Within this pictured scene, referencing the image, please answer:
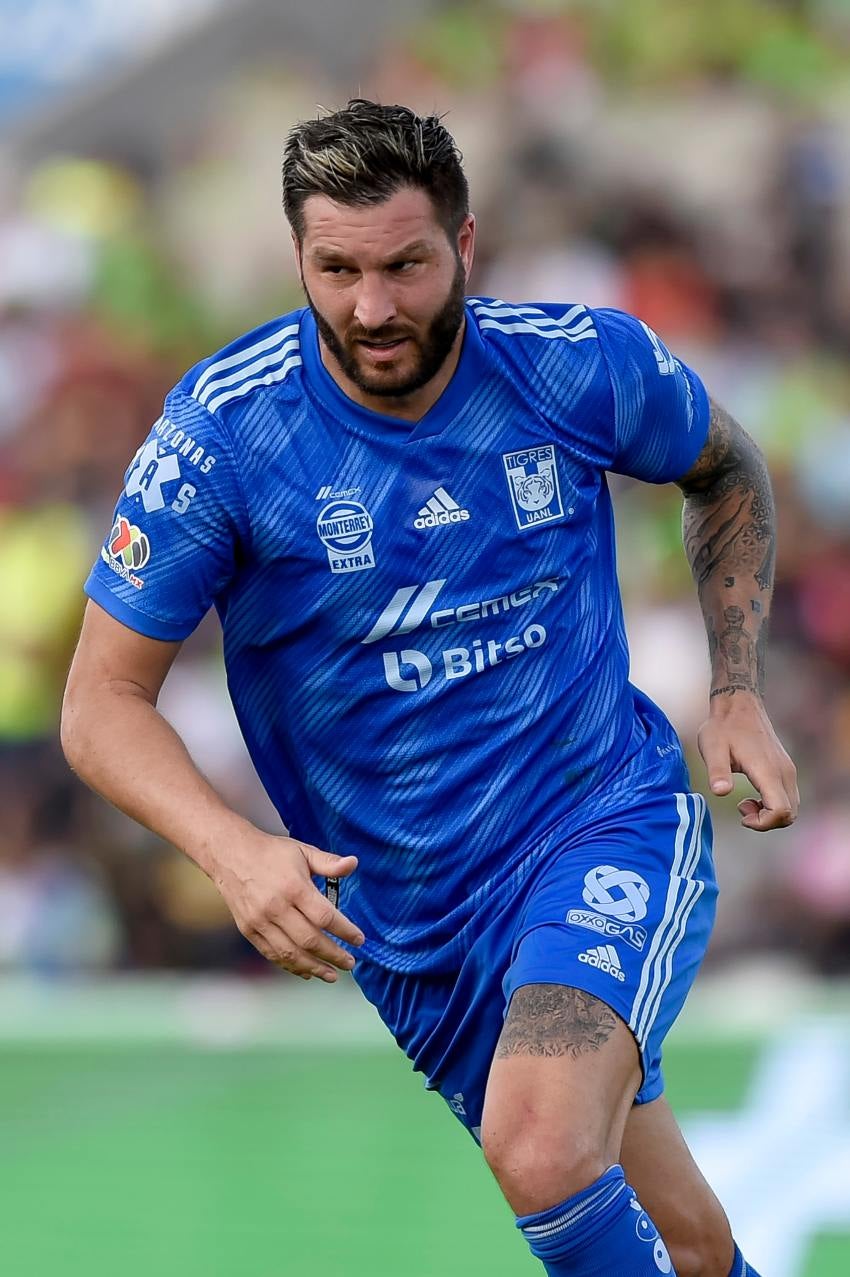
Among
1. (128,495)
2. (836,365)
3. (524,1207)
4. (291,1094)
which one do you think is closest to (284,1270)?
(291,1094)

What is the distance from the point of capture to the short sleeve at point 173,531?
128 inches

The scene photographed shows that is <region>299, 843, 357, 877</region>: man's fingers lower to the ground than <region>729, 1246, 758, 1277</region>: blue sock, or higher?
higher

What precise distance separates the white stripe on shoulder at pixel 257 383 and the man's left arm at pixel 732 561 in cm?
84

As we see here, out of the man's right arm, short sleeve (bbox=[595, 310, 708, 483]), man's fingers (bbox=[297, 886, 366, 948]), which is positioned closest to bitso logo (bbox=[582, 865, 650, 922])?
the man's right arm

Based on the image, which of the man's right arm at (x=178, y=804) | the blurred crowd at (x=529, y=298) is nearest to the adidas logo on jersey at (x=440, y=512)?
the man's right arm at (x=178, y=804)

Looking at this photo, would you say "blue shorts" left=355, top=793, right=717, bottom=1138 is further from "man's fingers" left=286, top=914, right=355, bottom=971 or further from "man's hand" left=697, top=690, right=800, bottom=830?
"man's fingers" left=286, top=914, right=355, bottom=971

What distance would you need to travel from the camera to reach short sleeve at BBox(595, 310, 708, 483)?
358 centimetres

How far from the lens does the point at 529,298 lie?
9.52 m

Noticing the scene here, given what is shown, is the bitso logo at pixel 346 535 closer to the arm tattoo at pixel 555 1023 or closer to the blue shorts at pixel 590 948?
the blue shorts at pixel 590 948

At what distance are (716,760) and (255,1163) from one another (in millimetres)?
3229

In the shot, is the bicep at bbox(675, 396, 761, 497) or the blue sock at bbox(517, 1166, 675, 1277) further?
the bicep at bbox(675, 396, 761, 497)

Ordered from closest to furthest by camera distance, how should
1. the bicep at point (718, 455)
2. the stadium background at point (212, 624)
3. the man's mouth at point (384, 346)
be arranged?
the man's mouth at point (384, 346) < the bicep at point (718, 455) < the stadium background at point (212, 624)

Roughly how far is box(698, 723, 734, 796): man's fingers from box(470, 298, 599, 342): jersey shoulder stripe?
30.0 inches

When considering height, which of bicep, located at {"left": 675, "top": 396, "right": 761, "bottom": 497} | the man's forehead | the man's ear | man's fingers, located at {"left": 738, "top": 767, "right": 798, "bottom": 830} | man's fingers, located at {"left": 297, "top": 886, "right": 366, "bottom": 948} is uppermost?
the man's forehead
